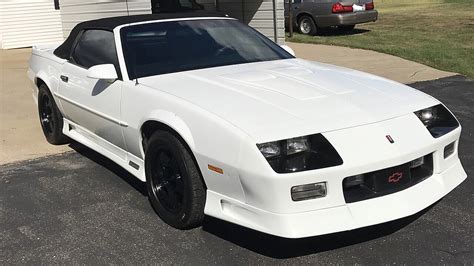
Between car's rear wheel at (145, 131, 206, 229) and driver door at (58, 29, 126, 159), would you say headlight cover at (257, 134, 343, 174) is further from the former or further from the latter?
driver door at (58, 29, 126, 159)

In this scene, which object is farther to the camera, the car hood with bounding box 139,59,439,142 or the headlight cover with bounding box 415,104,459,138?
the headlight cover with bounding box 415,104,459,138

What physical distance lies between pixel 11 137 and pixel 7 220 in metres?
2.58

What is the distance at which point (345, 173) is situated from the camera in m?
2.89

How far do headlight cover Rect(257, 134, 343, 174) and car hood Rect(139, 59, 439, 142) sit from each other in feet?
0.15

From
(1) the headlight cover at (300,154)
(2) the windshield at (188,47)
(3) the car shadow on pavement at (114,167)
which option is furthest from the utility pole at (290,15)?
(1) the headlight cover at (300,154)

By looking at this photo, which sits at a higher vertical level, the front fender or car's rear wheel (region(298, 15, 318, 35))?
the front fender

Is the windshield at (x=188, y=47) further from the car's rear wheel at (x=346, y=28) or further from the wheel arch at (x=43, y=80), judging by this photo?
the car's rear wheel at (x=346, y=28)

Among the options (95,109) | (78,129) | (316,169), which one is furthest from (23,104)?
(316,169)

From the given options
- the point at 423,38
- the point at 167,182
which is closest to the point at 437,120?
the point at 167,182

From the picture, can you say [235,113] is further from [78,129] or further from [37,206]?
[78,129]

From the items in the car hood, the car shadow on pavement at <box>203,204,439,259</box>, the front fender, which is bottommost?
the car shadow on pavement at <box>203,204,439,259</box>

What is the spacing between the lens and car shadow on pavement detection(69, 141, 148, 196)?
449cm

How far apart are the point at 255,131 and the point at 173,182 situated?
36.0 inches

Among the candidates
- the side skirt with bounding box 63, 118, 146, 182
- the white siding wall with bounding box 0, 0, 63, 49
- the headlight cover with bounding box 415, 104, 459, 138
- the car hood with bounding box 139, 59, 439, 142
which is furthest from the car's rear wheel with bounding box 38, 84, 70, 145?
the white siding wall with bounding box 0, 0, 63, 49
